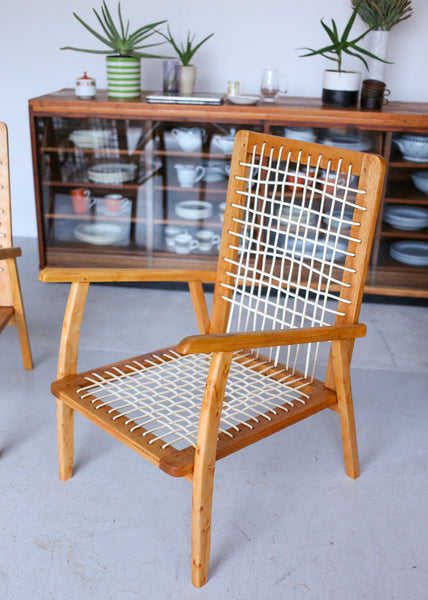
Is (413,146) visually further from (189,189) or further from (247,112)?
(189,189)

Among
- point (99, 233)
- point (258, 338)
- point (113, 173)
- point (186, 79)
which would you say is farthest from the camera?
point (99, 233)

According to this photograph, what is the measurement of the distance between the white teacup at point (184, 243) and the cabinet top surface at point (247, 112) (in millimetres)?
579

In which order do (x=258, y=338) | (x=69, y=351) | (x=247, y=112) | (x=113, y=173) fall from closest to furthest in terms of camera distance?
(x=258, y=338) → (x=69, y=351) → (x=247, y=112) → (x=113, y=173)

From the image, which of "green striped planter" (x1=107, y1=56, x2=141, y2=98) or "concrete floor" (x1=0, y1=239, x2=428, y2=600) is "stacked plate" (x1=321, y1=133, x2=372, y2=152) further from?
"concrete floor" (x1=0, y1=239, x2=428, y2=600)

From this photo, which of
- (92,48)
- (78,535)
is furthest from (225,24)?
(78,535)

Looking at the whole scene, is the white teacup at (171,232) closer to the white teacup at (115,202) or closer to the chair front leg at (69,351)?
the white teacup at (115,202)

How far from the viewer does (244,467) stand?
173cm

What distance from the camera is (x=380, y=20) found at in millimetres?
2729

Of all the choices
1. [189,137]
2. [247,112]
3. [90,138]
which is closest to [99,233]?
[90,138]

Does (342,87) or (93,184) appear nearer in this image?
(342,87)

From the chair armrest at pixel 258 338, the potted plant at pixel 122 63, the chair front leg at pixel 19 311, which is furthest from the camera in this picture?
the potted plant at pixel 122 63

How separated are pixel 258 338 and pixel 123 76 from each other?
1.97 m

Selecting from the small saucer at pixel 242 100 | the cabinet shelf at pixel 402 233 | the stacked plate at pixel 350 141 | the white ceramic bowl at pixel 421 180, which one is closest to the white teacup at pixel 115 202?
the small saucer at pixel 242 100

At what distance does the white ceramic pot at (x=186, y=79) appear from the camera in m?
2.80
